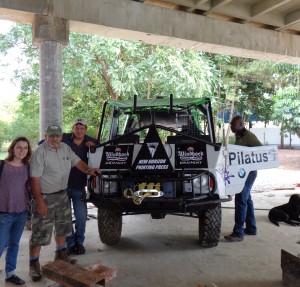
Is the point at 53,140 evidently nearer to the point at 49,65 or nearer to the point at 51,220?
the point at 51,220

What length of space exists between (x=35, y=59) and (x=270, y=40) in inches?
295

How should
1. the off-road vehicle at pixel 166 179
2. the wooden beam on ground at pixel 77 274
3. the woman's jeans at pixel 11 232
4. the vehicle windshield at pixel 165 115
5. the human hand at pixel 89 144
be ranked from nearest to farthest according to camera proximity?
the wooden beam on ground at pixel 77 274, the woman's jeans at pixel 11 232, the off-road vehicle at pixel 166 179, the human hand at pixel 89 144, the vehicle windshield at pixel 165 115

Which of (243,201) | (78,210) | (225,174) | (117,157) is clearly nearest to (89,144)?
(117,157)

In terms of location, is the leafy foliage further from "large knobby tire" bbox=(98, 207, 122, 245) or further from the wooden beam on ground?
the wooden beam on ground

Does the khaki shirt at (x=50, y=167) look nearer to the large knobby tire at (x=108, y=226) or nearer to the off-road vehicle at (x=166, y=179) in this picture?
the off-road vehicle at (x=166, y=179)

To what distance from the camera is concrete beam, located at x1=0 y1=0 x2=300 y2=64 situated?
20.4 ft

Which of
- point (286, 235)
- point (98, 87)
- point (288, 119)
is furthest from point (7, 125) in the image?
point (286, 235)

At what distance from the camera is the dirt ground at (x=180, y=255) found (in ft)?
12.9

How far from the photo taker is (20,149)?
3.71 meters

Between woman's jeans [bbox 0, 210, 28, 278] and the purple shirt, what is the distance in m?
0.08

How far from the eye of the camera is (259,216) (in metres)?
6.90

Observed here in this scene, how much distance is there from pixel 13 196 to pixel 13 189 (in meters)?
0.07

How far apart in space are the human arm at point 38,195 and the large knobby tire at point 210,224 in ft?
6.61

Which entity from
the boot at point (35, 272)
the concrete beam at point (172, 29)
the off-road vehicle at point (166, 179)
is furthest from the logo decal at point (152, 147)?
the concrete beam at point (172, 29)
